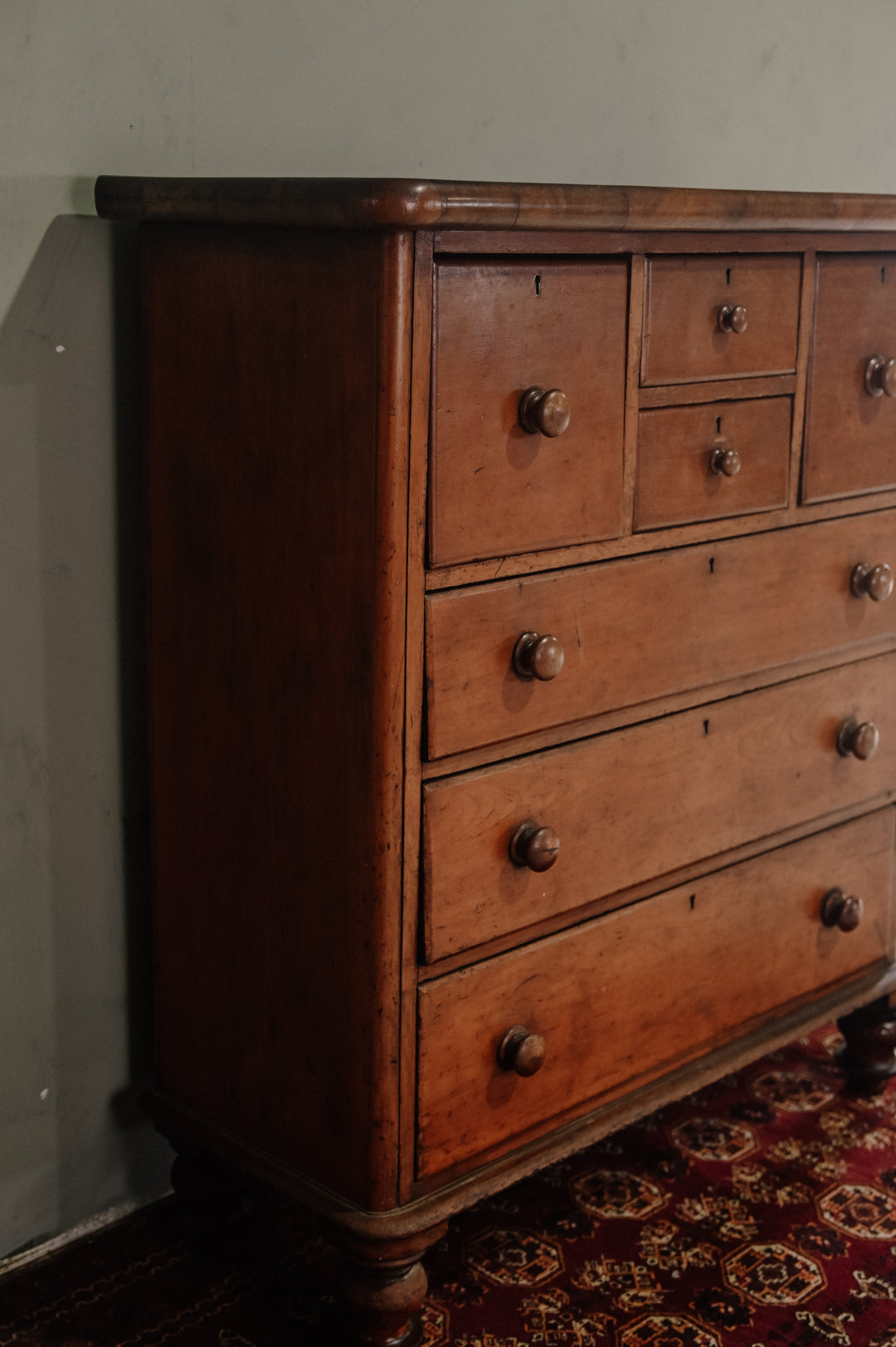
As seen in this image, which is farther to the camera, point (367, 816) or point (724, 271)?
point (724, 271)

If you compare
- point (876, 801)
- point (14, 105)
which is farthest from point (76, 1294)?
point (14, 105)

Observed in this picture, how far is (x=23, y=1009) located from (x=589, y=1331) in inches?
34.8

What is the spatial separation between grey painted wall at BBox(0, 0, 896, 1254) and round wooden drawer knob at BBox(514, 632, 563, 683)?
609 millimetres

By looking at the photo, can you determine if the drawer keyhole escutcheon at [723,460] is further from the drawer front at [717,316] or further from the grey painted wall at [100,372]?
the grey painted wall at [100,372]

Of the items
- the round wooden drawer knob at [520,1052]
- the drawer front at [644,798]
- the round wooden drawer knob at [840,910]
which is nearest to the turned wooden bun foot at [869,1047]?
the round wooden drawer knob at [840,910]

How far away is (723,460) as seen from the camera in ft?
6.71

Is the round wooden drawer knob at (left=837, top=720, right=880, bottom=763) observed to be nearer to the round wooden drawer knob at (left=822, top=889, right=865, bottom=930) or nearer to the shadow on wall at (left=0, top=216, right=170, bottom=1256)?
the round wooden drawer knob at (left=822, top=889, right=865, bottom=930)

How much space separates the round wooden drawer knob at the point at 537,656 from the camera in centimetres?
183

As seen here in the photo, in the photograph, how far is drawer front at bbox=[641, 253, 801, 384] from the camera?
1922 millimetres

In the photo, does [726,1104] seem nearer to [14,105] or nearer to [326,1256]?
[326,1256]

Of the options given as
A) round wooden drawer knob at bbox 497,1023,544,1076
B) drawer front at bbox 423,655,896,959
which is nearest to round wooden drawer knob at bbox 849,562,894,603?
drawer front at bbox 423,655,896,959

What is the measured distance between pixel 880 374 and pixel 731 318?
Answer: 1.17 feet

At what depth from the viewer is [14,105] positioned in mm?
1897

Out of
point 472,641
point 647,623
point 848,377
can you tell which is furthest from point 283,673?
point 848,377
